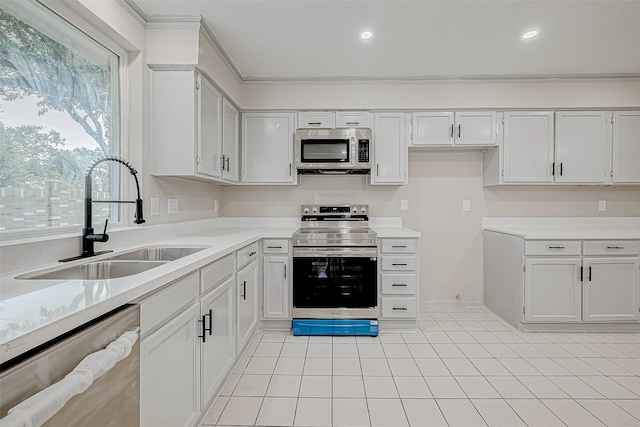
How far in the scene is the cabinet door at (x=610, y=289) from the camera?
8.93ft

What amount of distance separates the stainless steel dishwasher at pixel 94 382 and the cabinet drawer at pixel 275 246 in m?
1.75

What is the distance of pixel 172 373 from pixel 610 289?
3.51 metres

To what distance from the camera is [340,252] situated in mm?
2717

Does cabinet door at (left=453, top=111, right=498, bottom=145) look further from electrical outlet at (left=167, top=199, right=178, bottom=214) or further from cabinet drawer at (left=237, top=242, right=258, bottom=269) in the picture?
electrical outlet at (left=167, top=199, right=178, bottom=214)

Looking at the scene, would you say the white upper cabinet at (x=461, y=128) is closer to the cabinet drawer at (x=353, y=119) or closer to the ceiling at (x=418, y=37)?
the ceiling at (x=418, y=37)

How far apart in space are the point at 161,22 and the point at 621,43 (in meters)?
3.55

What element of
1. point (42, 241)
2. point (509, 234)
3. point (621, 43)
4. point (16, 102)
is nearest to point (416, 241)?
point (509, 234)

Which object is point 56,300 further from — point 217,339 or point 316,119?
point 316,119

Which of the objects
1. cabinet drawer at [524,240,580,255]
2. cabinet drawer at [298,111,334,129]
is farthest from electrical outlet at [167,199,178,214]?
cabinet drawer at [524,240,580,255]

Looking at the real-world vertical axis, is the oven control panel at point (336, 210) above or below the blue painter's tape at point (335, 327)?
above

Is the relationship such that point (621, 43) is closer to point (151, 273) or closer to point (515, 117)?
point (515, 117)

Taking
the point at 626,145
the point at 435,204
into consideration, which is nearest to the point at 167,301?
the point at 435,204

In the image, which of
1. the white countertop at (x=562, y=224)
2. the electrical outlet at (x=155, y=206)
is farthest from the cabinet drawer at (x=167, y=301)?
the white countertop at (x=562, y=224)

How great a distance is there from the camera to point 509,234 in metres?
2.95
